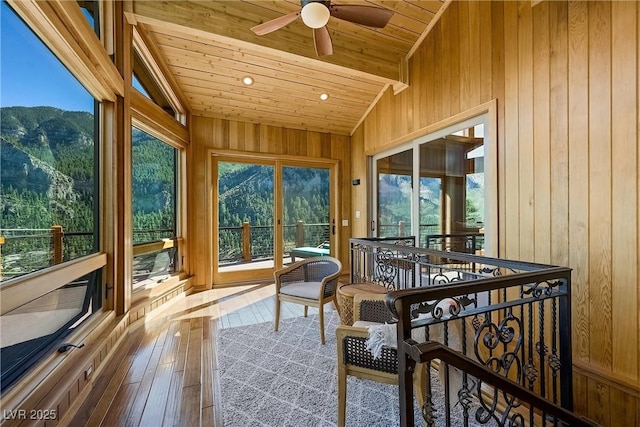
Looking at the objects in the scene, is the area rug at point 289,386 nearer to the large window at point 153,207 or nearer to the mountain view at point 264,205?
the large window at point 153,207

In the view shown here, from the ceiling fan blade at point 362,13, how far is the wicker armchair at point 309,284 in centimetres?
232

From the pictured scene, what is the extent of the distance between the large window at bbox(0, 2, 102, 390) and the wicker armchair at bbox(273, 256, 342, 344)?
64.7 inches

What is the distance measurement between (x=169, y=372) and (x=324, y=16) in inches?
119

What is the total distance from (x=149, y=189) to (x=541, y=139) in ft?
13.4

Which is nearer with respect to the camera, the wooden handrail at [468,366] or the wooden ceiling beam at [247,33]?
the wooden handrail at [468,366]

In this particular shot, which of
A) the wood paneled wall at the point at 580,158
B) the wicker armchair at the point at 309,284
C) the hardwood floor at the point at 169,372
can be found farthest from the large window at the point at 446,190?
the hardwood floor at the point at 169,372

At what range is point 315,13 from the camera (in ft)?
7.08

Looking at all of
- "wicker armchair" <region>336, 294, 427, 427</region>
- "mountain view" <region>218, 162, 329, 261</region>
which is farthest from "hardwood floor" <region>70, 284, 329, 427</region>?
"mountain view" <region>218, 162, 329, 261</region>

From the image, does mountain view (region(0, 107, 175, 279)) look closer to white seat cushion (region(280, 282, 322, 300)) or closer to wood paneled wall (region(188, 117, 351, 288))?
white seat cushion (region(280, 282, 322, 300))

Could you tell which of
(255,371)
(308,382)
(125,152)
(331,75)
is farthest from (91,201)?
(331,75)

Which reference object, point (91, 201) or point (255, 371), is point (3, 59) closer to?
point (91, 201)

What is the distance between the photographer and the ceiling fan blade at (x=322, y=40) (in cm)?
249

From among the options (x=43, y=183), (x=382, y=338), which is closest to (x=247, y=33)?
(x=43, y=183)

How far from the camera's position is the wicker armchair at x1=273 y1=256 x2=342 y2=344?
2783mm
